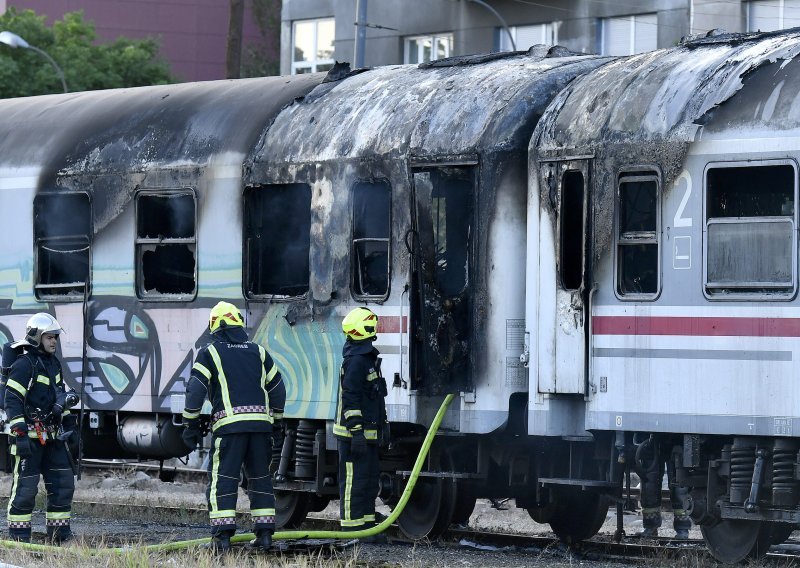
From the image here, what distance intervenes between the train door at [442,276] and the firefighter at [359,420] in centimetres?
42

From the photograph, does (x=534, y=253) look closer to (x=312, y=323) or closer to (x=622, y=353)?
(x=622, y=353)

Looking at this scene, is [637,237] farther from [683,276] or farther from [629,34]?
[629,34]

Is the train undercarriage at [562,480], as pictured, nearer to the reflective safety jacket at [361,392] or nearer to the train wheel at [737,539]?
the train wheel at [737,539]

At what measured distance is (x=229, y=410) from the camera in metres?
11.9

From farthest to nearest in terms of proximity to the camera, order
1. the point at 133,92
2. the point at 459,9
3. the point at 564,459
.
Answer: the point at 459,9
the point at 133,92
the point at 564,459

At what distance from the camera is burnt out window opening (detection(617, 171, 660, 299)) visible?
38.5ft

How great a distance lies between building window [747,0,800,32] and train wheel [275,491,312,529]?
18.6 metres

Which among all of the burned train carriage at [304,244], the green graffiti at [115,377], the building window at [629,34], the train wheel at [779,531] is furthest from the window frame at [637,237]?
the building window at [629,34]

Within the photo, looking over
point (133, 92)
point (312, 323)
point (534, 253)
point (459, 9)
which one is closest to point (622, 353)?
point (534, 253)

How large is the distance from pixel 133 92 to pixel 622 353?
21.7ft

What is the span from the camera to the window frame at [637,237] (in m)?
11.7

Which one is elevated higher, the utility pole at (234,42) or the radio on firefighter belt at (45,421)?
the utility pole at (234,42)

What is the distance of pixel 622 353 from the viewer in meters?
11.8

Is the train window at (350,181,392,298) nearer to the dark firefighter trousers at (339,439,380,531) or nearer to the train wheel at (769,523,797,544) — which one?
the dark firefighter trousers at (339,439,380,531)
